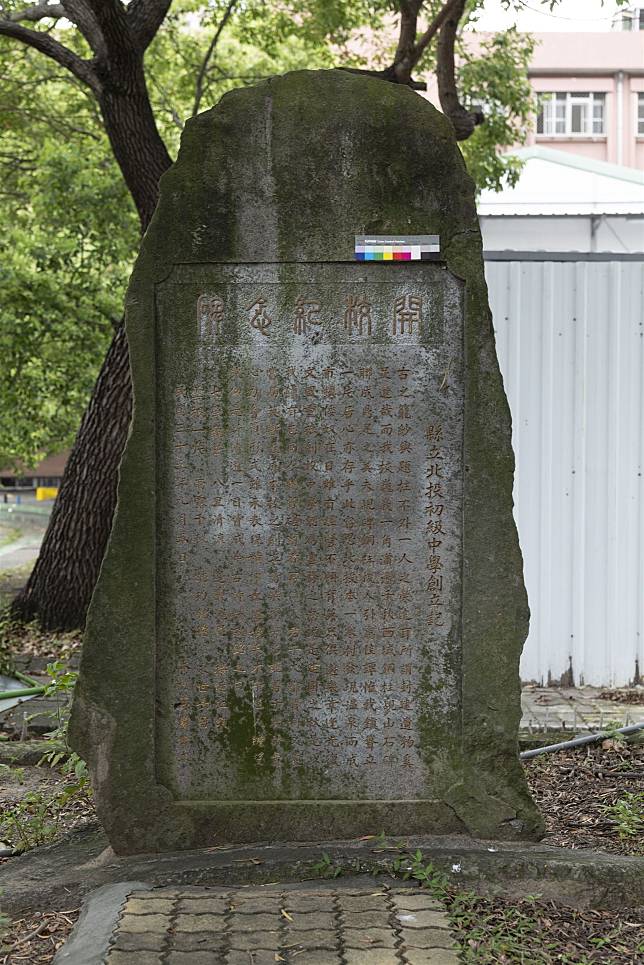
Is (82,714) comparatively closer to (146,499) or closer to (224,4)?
(146,499)

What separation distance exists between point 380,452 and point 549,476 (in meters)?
3.29

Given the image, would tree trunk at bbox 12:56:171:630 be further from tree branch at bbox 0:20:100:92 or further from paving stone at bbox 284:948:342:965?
paving stone at bbox 284:948:342:965

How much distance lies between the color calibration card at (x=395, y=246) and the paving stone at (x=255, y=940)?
2.40 metres

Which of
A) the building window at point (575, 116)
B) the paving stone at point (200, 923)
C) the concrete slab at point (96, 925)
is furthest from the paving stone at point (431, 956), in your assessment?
the building window at point (575, 116)

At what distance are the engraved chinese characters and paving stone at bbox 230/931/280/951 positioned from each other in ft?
2.51

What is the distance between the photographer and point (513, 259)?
6949mm

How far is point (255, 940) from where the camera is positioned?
3.22 meters

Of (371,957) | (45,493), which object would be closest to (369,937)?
(371,957)

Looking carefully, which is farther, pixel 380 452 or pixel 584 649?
pixel 584 649

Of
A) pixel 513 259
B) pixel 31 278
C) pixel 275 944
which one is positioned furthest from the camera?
pixel 31 278

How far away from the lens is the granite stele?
13.0 feet

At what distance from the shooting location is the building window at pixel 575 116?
27625 mm

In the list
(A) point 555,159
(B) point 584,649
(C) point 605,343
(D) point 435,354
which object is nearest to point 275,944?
(D) point 435,354

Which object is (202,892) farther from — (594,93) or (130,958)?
(594,93)
